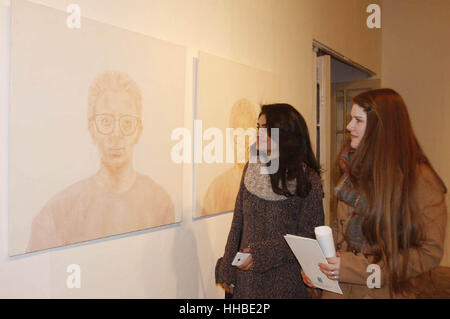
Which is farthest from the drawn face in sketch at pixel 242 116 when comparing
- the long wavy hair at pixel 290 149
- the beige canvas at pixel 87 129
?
the long wavy hair at pixel 290 149

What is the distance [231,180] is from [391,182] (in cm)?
150

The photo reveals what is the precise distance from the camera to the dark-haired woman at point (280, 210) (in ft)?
7.13

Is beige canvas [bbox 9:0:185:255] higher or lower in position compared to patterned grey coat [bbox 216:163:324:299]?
higher

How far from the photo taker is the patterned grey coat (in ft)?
7.10

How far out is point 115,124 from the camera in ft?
6.61

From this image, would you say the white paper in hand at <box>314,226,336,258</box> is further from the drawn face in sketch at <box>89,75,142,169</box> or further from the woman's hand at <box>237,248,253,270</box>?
the drawn face in sketch at <box>89,75,142,169</box>

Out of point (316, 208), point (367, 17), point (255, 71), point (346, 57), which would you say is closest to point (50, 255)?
point (316, 208)

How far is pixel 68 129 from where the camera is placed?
5.88ft

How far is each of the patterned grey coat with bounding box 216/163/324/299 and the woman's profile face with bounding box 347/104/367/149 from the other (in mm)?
489

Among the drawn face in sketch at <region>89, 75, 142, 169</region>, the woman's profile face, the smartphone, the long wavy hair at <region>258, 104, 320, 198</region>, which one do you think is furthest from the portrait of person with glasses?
the woman's profile face

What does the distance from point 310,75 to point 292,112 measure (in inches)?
88.5

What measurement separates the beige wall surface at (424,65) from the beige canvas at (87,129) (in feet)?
16.7

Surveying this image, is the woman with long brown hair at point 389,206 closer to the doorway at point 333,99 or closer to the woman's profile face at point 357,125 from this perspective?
the woman's profile face at point 357,125
